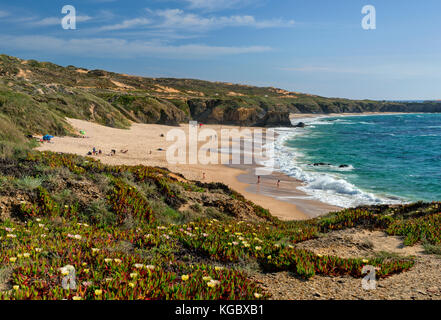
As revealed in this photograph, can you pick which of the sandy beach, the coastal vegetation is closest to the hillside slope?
the sandy beach

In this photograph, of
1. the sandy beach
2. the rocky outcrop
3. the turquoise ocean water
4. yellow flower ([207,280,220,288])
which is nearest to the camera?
yellow flower ([207,280,220,288])

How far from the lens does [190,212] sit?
27.9ft

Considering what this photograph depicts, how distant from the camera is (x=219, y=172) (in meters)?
25.0

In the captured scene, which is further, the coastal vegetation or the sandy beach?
the sandy beach

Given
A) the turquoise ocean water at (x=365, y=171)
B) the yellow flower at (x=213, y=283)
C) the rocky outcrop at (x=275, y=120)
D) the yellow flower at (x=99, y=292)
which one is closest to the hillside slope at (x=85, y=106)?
the rocky outcrop at (x=275, y=120)

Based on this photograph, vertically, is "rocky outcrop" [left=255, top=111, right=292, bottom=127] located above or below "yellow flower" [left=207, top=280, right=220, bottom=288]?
above

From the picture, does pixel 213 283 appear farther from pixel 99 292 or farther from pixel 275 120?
pixel 275 120

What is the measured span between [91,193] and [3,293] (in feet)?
14.3

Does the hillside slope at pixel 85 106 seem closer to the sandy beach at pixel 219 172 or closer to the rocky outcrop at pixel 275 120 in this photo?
the rocky outcrop at pixel 275 120

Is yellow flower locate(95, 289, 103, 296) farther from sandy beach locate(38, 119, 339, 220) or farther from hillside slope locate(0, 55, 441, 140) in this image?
hillside slope locate(0, 55, 441, 140)

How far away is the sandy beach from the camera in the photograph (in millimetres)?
17578

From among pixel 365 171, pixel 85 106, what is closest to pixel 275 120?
pixel 85 106

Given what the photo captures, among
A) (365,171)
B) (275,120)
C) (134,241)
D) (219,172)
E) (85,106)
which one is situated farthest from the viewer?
(275,120)
